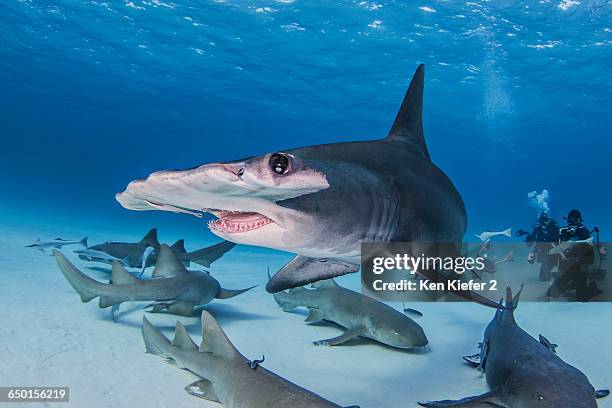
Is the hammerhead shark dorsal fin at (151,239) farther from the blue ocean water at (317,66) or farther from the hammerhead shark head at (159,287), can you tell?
the blue ocean water at (317,66)


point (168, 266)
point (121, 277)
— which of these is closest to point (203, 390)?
point (121, 277)

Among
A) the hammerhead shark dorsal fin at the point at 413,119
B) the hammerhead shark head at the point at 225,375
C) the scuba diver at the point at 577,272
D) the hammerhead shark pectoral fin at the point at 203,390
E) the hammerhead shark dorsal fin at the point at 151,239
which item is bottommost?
the hammerhead shark pectoral fin at the point at 203,390

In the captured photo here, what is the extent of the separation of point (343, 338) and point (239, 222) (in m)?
3.26

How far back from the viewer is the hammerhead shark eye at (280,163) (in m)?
1.81

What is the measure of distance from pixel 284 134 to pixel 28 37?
1565 inches

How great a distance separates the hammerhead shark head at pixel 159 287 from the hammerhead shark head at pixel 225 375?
1.12 m

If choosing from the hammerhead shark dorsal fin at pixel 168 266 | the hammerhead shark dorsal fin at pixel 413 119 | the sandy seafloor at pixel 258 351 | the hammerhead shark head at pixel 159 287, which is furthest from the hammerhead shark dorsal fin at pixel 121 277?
the hammerhead shark dorsal fin at pixel 413 119

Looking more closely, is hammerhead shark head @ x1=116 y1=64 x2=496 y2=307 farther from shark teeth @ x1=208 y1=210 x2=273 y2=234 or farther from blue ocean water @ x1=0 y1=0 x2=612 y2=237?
blue ocean water @ x1=0 y1=0 x2=612 y2=237

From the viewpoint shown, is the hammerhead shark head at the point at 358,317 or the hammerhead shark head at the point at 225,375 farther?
the hammerhead shark head at the point at 358,317

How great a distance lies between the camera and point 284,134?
6762 centimetres

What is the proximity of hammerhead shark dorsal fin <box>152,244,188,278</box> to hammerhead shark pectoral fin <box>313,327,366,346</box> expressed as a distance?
2157 millimetres

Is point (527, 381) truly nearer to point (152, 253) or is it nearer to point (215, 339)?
point (215, 339)

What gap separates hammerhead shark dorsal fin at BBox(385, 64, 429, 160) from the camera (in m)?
4.53

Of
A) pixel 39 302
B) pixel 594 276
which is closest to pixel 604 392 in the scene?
pixel 594 276
